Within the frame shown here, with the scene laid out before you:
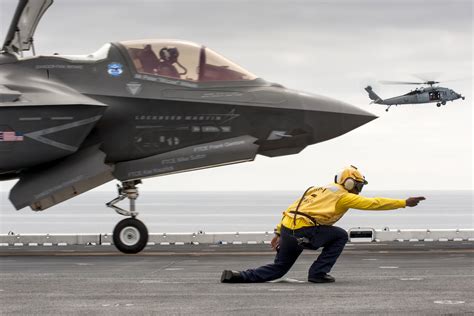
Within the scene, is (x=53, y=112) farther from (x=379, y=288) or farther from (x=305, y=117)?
(x=379, y=288)

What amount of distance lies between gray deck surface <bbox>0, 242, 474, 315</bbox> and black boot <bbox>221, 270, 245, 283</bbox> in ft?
0.46

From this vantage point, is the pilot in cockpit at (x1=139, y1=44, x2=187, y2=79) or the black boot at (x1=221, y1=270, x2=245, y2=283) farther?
the pilot in cockpit at (x1=139, y1=44, x2=187, y2=79)

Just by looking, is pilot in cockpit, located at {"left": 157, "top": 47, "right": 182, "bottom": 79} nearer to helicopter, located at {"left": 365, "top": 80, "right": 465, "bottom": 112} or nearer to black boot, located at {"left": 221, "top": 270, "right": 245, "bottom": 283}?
black boot, located at {"left": 221, "top": 270, "right": 245, "bottom": 283}

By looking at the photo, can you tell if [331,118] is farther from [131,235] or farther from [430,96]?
[430,96]

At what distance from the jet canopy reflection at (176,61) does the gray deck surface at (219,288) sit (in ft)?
11.5

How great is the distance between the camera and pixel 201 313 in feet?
31.6

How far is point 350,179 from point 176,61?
634cm

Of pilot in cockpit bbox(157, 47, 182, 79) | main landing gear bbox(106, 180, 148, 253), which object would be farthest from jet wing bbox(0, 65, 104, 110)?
main landing gear bbox(106, 180, 148, 253)

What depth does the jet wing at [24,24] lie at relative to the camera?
18.8m

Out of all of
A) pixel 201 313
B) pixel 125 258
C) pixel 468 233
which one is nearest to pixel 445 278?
pixel 201 313

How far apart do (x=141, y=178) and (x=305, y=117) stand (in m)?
3.28

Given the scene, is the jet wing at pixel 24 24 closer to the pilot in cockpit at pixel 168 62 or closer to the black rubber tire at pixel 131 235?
the pilot in cockpit at pixel 168 62

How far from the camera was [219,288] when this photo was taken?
40.2 feet

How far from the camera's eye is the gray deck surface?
995cm
